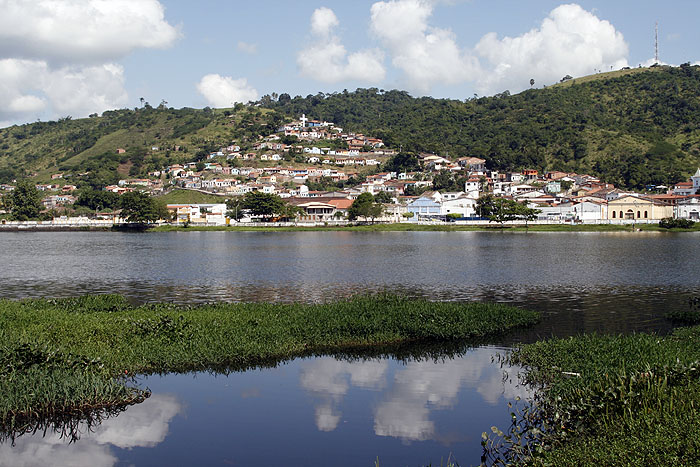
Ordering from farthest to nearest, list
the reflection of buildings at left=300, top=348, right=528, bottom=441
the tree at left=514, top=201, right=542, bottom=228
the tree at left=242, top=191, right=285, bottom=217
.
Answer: the tree at left=242, top=191, right=285, bottom=217 → the tree at left=514, top=201, right=542, bottom=228 → the reflection of buildings at left=300, top=348, right=528, bottom=441

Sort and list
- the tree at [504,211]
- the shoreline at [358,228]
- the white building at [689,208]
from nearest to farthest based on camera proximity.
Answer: the shoreline at [358,228]
the tree at [504,211]
the white building at [689,208]

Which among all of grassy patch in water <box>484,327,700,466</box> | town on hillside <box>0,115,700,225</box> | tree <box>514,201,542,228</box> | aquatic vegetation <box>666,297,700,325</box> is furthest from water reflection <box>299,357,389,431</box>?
town on hillside <box>0,115,700,225</box>

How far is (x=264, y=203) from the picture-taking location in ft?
366

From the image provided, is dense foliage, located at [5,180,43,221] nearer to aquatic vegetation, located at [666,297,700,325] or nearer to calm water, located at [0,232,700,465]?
calm water, located at [0,232,700,465]

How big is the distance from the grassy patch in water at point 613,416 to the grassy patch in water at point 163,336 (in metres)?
6.02

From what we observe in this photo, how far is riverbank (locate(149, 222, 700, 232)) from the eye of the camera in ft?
321

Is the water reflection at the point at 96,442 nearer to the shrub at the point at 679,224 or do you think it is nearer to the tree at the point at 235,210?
the shrub at the point at 679,224

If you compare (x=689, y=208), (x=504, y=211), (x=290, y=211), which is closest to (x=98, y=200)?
(x=290, y=211)

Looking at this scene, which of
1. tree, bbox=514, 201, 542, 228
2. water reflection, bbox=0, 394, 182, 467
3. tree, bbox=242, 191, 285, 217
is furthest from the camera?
tree, bbox=242, 191, 285, 217

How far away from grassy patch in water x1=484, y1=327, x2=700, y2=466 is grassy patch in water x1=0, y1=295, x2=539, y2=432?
602 centimetres

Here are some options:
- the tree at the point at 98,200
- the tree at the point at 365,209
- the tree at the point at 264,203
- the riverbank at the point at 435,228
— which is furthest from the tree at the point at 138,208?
the tree at the point at 365,209

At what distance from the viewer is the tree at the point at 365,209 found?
360 ft

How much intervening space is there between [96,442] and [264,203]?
9977cm

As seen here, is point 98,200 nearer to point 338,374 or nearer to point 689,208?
point 689,208
